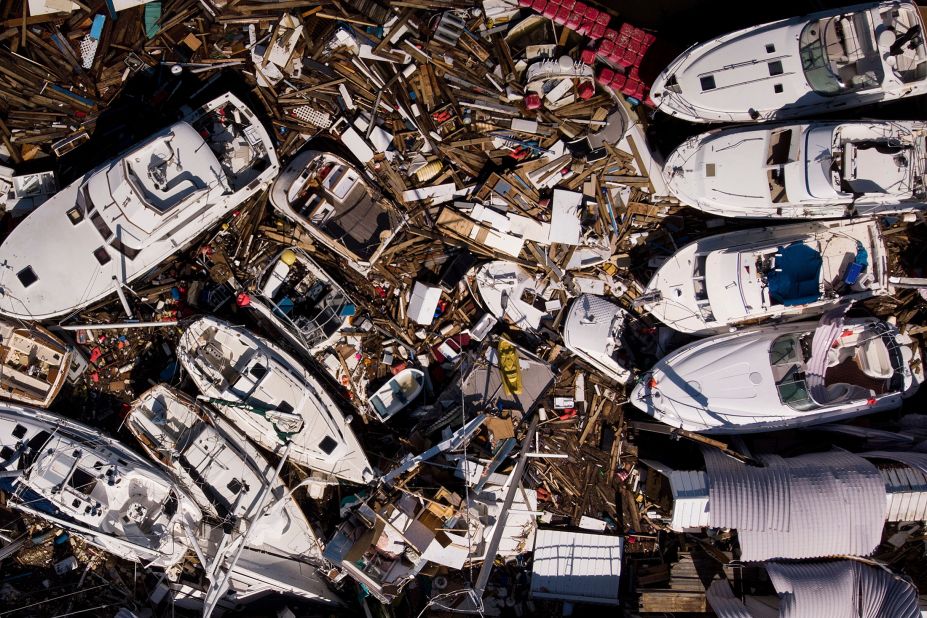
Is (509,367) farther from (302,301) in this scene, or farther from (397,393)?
(302,301)

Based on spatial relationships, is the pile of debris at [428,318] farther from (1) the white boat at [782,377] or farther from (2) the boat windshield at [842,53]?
(2) the boat windshield at [842,53]

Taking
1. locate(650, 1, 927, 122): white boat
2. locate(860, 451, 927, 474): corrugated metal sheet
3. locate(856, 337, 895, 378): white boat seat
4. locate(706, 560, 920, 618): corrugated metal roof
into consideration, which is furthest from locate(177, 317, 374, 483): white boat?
locate(856, 337, 895, 378): white boat seat

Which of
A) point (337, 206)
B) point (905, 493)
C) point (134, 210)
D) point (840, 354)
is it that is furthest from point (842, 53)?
point (134, 210)

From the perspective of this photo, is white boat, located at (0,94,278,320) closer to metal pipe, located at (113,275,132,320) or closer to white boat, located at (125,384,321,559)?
metal pipe, located at (113,275,132,320)

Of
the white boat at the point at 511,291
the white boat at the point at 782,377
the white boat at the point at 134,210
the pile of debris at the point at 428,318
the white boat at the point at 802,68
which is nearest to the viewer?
the white boat at the point at 134,210

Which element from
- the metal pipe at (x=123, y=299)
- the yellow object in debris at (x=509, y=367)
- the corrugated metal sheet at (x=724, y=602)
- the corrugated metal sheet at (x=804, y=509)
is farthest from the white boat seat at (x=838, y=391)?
the metal pipe at (x=123, y=299)

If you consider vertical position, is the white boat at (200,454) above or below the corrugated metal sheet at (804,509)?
below
